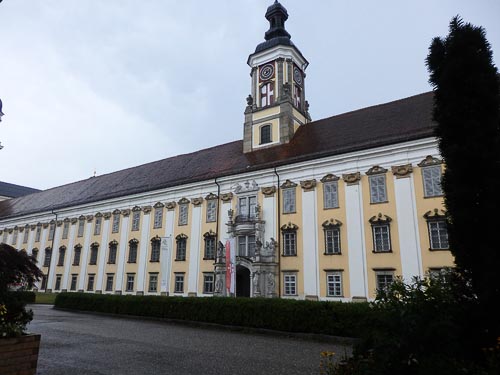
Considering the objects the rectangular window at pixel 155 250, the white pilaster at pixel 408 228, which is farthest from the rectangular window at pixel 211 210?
the white pilaster at pixel 408 228

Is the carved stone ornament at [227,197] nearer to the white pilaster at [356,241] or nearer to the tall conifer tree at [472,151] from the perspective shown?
the white pilaster at [356,241]

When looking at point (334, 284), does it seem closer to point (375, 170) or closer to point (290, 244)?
point (290, 244)

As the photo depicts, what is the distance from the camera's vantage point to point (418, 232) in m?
21.3

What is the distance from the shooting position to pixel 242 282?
27.8 meters

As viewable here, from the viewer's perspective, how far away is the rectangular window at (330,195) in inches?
970

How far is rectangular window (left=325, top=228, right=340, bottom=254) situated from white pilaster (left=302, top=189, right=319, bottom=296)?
0.75 meters

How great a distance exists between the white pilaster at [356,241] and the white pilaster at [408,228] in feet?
7.32

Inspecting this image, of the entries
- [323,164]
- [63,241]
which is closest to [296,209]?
[323,164]

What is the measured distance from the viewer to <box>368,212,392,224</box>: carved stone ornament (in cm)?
2236

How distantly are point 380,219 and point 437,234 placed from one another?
10.6 ft

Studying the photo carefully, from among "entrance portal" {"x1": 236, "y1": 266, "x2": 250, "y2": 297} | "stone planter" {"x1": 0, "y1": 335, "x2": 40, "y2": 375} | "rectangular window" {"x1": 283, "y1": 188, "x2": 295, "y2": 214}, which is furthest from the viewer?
"entrance portal" {"x1": 236, "y1": 266, "x2": 250, "y2": 297}

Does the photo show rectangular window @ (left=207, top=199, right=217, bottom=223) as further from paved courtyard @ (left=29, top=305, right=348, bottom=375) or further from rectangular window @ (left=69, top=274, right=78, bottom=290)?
rectangular window @ (left=69, top=274, right=78, bottom=290)

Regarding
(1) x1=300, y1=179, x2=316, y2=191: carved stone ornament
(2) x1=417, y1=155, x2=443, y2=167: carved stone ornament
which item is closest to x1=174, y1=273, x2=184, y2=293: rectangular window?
(1) x1=300, y1=179, x2=316, y2=191: carved stone ornament

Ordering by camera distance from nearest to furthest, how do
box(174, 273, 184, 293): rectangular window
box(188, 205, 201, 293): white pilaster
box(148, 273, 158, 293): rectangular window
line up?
box(188, 205, 201, 293): white pilaster, box(174, 273, 184, 293): rectangular window, box(148, 273, 158, 293): rectangular window
